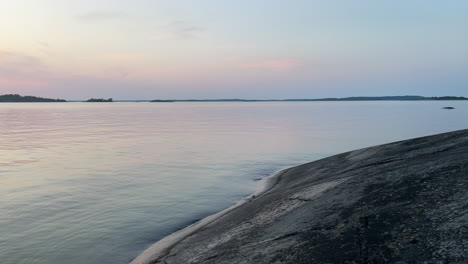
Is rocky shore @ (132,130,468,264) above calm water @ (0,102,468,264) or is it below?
above

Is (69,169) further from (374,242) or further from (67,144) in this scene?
(374,242)

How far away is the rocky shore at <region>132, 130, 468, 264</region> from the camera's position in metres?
6.43

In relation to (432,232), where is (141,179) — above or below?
below

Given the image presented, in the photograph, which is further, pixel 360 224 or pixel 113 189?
pixel 113 189

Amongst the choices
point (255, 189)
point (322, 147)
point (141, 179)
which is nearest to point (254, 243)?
point (255, 189)

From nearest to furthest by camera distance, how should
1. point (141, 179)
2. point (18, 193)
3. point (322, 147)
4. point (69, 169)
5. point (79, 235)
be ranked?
point (79, 235)
point (18, 193)
point (141, 179)
point (69, 169)
point (322, 147)

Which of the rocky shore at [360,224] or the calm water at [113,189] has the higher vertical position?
the rocky shore at [360,224]

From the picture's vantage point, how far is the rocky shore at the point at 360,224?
21.1 ft

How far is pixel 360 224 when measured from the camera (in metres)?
7.63

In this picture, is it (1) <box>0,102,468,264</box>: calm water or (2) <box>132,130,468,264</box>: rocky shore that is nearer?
(2) <box>132,130,468,264</box>: rocky shore

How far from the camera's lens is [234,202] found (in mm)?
17469

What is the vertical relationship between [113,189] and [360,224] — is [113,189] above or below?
below

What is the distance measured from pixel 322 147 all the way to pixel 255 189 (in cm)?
1924

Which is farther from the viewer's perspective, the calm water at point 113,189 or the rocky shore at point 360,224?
the calm water at point 113,189
